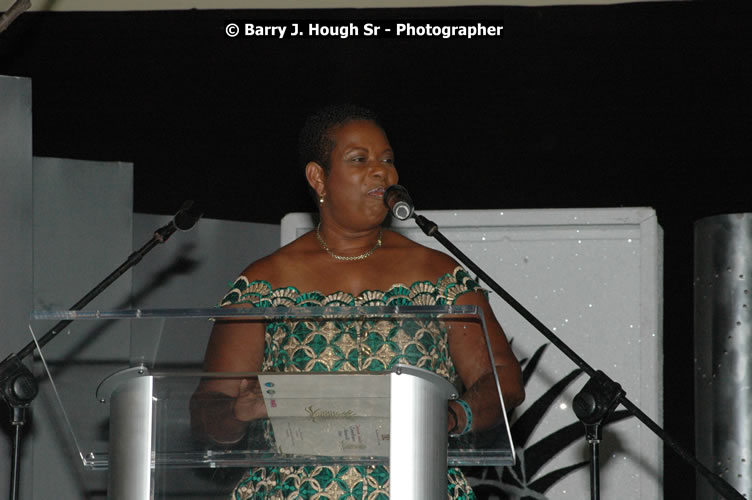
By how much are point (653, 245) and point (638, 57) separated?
0.64 m

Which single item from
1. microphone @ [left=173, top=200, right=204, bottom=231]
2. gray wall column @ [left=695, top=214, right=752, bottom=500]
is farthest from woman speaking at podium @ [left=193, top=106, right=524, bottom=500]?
gray wall column @ [left=695, top=214, right=752, bottom=500]

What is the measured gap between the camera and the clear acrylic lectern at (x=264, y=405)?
1.83 m

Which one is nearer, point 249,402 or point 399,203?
point 249,402

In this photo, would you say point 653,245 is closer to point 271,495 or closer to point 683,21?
point 683,21

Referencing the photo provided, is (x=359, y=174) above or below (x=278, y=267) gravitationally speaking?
above

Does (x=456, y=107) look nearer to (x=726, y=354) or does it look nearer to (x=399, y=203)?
(x=726, y=354)

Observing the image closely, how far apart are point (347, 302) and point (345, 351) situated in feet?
1.68

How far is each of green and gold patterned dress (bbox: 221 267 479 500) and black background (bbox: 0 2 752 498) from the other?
1708 millimetres

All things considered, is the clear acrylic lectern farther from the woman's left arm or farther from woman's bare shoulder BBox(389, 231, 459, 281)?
woman's bare shoulder BBox(389, 231, 459, 281)

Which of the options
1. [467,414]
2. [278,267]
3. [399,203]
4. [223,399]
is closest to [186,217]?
[278,267]

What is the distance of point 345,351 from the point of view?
213cm

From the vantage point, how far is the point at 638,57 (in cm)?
422

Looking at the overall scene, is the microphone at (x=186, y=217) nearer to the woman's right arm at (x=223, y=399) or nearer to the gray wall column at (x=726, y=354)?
the woman's right arm at (x=223, y=399)

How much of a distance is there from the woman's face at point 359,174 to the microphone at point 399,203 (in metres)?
0.31
